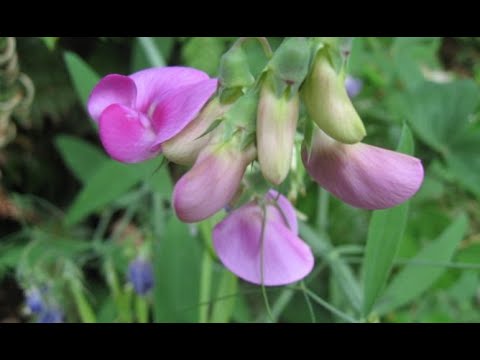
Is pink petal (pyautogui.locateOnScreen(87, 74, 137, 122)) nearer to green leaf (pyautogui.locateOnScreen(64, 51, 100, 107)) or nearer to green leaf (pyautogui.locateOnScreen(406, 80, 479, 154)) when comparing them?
green leaf (pyautogui.locateOnScreen(64, 51, 100, 107))

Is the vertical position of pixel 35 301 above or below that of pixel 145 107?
below

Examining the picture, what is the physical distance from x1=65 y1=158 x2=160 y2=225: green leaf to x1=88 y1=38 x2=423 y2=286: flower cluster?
24.6 inches

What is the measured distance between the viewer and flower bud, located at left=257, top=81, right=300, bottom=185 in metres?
0.51

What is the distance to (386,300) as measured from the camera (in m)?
1.06

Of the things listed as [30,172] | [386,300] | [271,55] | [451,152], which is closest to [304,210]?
[451,152]

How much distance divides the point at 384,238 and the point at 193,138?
0.30 m

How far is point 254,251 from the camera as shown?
62 centimetres

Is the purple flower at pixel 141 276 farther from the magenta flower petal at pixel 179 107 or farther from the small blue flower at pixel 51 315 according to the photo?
the magenta flower petal at pixel 179 107

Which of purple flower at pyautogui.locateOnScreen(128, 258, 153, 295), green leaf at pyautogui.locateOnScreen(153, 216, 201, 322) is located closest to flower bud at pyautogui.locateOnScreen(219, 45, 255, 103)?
green leaf at pyautogui.locateOnScreen(153, 216, 201, 322)

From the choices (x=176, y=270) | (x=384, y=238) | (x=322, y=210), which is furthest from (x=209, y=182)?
(x=322, y=210)

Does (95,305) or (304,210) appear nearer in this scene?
(304,210)

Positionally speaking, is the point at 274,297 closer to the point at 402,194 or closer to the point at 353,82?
the point at 353,82

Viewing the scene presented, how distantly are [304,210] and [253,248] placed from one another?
2.93 feet

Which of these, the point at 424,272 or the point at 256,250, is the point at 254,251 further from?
the point at 424,272
